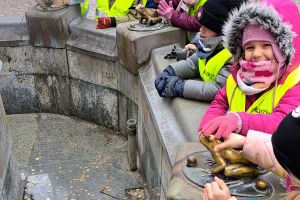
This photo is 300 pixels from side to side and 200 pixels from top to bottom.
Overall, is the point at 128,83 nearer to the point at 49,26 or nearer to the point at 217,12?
the point at 49,26

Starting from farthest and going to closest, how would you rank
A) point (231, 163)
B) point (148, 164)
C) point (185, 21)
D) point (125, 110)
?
1. point (125, 110)
2. point (185, 21)
3. point (148, 164)
4. point (231, 163)

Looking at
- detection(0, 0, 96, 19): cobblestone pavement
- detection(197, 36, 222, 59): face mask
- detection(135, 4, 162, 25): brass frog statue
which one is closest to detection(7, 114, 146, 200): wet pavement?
detection(135, 4, 162, 25): brass frog statue

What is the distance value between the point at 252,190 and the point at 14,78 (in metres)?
4.04

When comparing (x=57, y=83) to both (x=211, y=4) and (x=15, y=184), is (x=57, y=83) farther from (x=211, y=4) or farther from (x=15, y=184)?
(x=211, y=4)

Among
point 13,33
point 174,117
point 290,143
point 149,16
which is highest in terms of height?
point 290,143

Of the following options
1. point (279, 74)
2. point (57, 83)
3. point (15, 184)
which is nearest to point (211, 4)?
point (279, 74)

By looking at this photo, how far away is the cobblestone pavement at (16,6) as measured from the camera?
7777 millimetres

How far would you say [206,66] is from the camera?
2.81 meters

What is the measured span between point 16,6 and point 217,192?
7.58 meters

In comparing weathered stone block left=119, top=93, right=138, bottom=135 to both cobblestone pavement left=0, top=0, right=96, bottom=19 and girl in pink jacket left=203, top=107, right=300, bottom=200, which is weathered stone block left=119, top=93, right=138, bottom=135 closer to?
girl in pink jacket left=203, top=107, right=300, bottom=200

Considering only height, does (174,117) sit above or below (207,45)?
below

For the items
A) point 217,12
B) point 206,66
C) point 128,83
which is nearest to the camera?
point 217,12

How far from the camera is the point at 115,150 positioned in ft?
14.9

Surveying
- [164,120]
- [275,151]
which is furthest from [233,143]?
[164,120]
